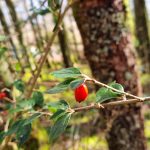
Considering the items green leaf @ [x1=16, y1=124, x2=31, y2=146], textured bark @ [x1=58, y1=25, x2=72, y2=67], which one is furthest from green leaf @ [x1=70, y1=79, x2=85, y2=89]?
textured bark @ [x1=58, y1=25, x2=72, y2=67]

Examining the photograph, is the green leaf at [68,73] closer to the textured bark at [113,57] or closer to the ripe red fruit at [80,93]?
the ripe red fruit at [80,93]

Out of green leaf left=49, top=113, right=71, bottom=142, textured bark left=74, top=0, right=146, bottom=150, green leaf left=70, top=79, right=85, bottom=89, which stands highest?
green leaf left=70, top=79, right=85, bottom=89

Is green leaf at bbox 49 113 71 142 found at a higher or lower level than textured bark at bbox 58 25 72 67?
higher

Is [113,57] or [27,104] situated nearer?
[27,104]

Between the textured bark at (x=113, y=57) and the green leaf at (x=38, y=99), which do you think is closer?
the green leaf at (x=38, y=99)

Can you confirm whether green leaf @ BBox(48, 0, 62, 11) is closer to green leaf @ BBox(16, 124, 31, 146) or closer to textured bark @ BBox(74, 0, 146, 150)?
green leaf @ BBox(16, 124, 31, 146)

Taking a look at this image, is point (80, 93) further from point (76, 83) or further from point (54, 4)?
point (54, 4)

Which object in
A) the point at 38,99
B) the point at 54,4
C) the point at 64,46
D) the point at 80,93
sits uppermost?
the point at 54,4

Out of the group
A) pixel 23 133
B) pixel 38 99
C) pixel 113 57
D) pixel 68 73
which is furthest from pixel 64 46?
pixel 68 73

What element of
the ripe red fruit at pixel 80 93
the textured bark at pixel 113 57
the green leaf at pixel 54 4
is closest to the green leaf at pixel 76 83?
the ripe red fruit at pixel 80 93
